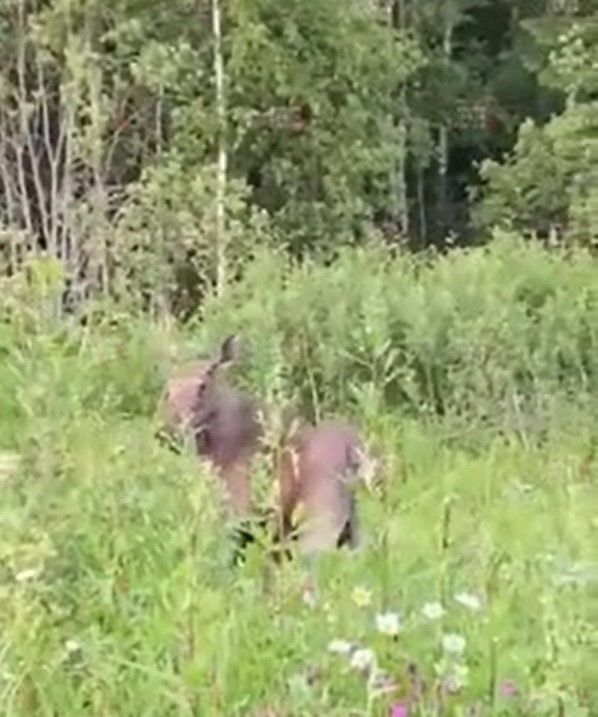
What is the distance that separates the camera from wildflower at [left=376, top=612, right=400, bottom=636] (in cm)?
248

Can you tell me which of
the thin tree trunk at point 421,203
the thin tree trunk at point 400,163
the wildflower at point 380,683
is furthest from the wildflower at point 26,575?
the thin tree trunk at point 421,203

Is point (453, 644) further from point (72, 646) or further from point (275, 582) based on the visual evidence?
point (72, 646)

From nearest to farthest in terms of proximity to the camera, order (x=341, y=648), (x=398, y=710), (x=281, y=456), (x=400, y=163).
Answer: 1. (x=398, y=710)
2. (x=341, y=648)
3. (x=281, y=456)
4. (x=400, y=163)

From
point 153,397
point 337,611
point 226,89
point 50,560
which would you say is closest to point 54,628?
point 50,560

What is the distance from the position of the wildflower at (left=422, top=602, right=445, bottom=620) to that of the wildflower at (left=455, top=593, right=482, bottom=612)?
3 centimetres

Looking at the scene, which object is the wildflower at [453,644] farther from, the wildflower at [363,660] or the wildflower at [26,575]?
the wildflower at [26,575]

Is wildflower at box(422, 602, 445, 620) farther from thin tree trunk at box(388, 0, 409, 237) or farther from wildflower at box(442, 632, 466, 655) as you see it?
thin tree trunk at box(388, 0, 409, 237)

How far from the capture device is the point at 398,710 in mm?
2334

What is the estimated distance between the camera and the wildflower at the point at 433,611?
2553 millimetres

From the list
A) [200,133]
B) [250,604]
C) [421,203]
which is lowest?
[421,203]

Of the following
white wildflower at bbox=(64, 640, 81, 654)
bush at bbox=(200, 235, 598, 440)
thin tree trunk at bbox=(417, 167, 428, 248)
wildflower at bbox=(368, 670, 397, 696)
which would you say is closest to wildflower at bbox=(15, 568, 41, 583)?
white wildflower at bbox=(64, 640, 81, 654)

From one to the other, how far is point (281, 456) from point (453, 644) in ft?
2.20

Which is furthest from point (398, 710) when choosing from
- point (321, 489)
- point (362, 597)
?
point (321, 489)

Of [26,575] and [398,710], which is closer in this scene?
[398,710]
